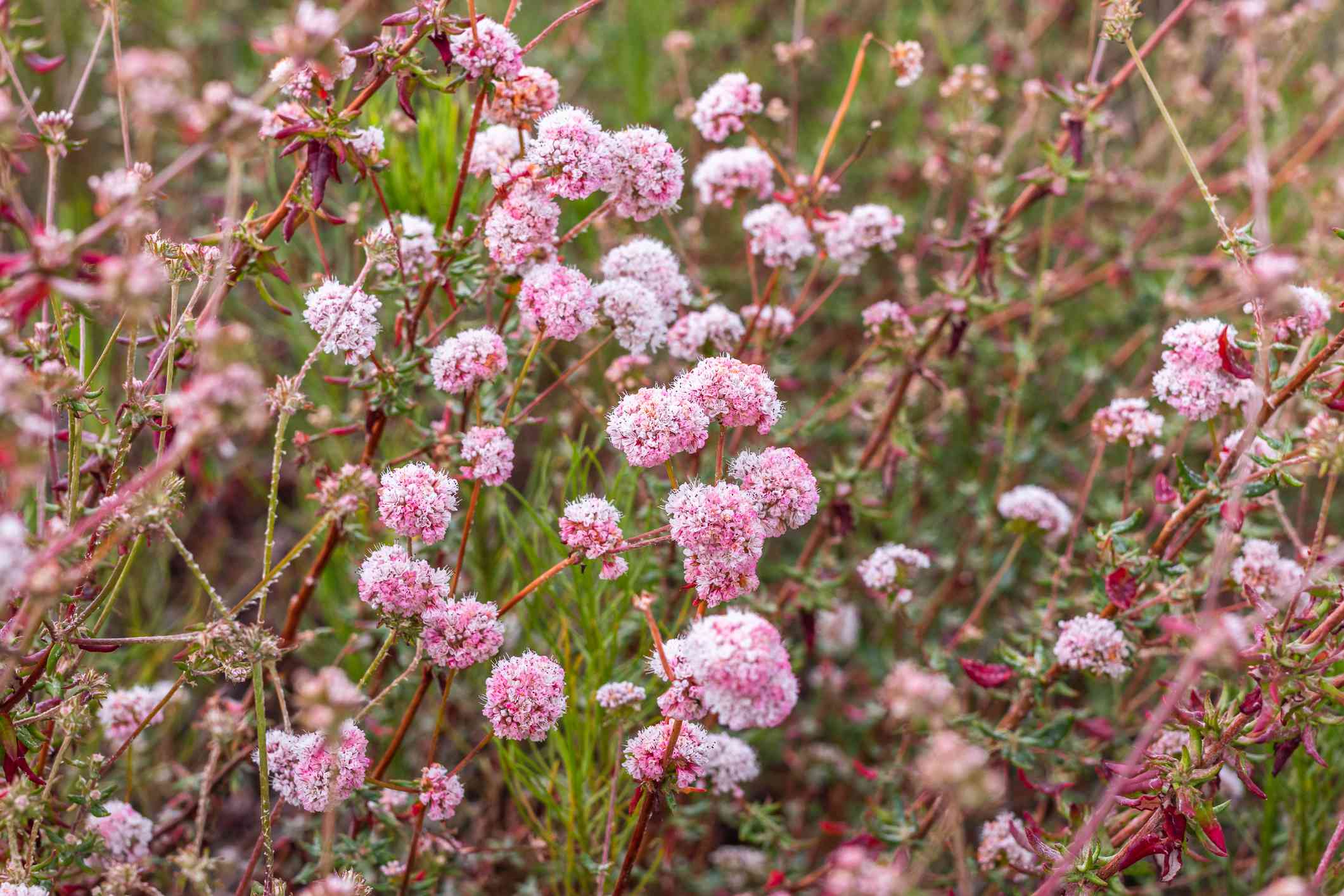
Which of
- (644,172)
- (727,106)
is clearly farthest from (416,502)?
(727,106)

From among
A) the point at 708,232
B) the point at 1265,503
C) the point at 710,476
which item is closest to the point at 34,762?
the point at 710,476

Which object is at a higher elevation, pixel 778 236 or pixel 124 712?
pixel 778 236

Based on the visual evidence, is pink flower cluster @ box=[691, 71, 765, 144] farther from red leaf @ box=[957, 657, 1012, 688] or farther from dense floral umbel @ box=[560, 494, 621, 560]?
red leaf @ box=[957, 657, 1012, 688]

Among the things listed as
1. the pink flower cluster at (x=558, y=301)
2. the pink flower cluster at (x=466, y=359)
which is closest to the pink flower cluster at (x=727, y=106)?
the pink flower cluster at (x=558, y=301)

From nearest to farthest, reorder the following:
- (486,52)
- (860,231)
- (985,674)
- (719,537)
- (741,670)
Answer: (741,670)
(719,537)
(486,52)
(985,674)
(860,231)

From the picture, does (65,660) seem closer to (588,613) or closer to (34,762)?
(34,762)

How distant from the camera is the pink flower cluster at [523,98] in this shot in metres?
2.44

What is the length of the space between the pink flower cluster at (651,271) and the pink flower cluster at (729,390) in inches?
22.3

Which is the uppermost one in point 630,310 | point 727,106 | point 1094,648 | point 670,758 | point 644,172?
point 727,106

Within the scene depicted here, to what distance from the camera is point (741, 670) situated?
5.62 ft

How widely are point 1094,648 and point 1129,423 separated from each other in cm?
66

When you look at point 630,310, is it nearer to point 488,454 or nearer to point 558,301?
point 558,301

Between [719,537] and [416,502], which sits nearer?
[719,537]

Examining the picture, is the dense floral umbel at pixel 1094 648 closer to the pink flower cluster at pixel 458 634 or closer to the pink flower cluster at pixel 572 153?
the pink flower cluster at pixel 458 634
